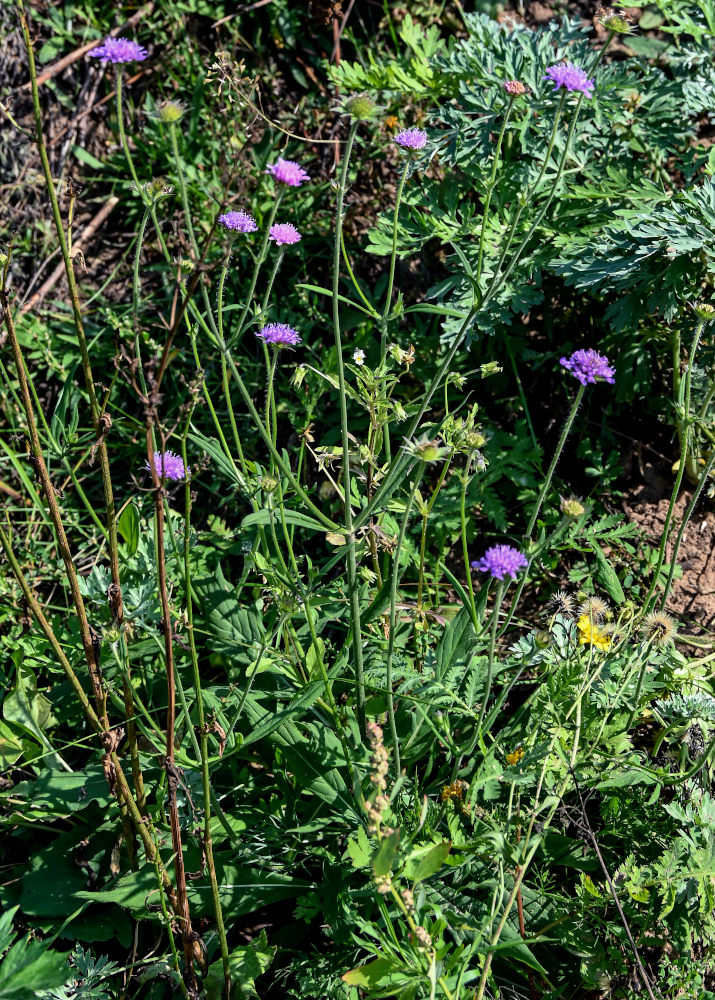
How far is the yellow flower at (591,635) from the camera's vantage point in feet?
6.07

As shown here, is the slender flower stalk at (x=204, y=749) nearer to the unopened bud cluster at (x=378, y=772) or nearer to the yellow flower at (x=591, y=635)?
the unopened bud cluster at (x=378, y=772)

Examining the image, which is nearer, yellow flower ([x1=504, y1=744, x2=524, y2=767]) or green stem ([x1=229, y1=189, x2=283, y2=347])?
green stem ([x1=229, y1=189, x2=283, y2=347])

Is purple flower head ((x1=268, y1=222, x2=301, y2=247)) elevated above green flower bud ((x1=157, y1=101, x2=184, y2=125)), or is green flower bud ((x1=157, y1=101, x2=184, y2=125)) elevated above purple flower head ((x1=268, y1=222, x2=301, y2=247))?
green flower bud ((x1=157, y1=101, x2=184, y2=125))

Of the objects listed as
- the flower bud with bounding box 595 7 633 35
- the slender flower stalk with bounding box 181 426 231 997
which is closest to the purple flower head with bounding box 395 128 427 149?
the flower bud with bounding box 595 7 633 35

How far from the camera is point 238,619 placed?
6.46ft

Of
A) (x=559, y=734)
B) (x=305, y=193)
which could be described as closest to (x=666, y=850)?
(x=559, y=734)

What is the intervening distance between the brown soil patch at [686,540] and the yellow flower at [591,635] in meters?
0.54

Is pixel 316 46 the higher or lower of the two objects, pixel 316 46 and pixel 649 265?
the higher

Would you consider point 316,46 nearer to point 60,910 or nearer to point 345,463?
point 345,463

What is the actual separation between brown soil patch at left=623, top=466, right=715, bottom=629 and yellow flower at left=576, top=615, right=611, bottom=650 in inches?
21.4

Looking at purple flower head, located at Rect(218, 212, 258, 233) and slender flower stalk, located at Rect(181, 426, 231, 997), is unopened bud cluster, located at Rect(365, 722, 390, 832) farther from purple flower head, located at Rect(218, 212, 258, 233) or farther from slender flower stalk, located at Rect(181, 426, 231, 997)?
purple flower head, located at Rect(218, 212, 258, 233)

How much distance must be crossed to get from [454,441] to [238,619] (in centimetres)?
65

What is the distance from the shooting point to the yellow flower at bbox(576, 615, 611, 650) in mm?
1849

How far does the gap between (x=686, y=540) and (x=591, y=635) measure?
90 centimetres
